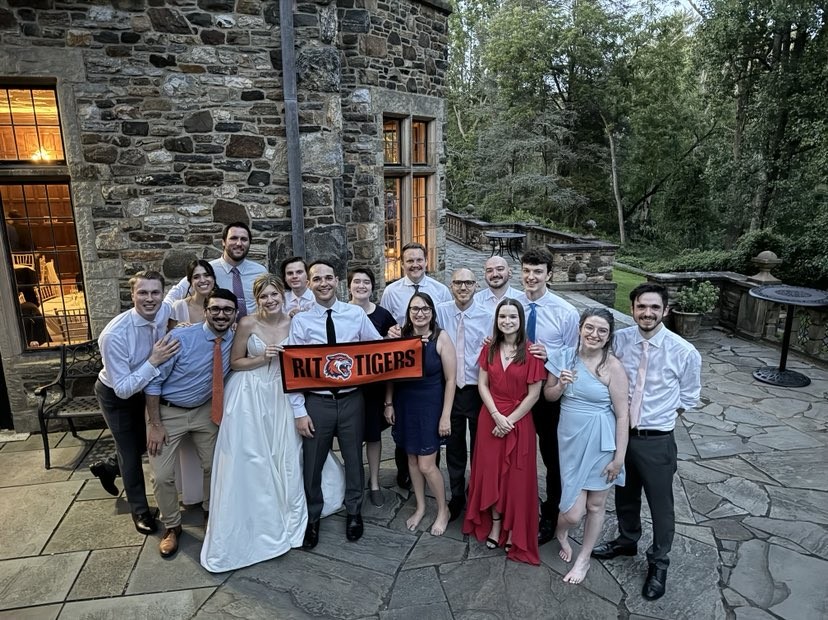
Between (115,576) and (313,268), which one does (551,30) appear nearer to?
(313,268)

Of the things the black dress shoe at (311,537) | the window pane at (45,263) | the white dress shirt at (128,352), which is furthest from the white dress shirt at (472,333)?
the window pane at (45,263)

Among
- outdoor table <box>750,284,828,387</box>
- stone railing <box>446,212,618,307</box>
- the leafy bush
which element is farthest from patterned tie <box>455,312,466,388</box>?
stone railing <box>446,212,618,307</box>

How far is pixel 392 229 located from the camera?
302 inches

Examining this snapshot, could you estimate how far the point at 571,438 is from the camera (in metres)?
3.33

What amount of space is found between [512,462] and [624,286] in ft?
38.7

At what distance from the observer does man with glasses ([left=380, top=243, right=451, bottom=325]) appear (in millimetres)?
4582

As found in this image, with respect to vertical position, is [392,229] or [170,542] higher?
[392,229]

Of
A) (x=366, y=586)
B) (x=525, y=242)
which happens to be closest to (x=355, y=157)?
(x=366, y=586)

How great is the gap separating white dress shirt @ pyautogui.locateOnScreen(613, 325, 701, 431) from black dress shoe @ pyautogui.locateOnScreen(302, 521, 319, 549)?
2.32 meters

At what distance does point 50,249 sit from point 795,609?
6706mm

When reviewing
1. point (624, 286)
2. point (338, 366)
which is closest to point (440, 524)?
point (338, 366)

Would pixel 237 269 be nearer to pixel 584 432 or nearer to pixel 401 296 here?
pixel 401 296

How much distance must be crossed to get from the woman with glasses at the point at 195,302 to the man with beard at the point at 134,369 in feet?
0.37

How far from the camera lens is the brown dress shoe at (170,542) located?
3706 millimetres
